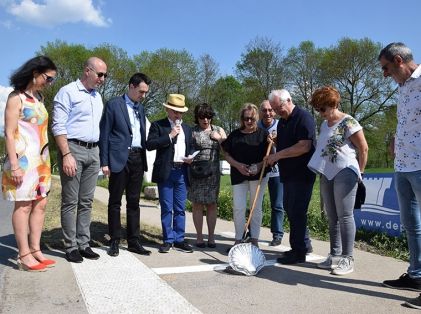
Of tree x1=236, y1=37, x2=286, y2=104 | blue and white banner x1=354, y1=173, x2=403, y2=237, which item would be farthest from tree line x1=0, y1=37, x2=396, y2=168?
blue and white banner x1=354, y1=173, x2=403, y2=237

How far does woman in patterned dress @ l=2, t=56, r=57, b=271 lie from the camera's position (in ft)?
13.5

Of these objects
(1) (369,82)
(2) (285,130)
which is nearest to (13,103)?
(2) (285,130)

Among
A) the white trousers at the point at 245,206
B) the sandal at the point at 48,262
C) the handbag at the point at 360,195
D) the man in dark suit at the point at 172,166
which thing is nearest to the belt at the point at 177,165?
the man in dark suit at the point at 172,166

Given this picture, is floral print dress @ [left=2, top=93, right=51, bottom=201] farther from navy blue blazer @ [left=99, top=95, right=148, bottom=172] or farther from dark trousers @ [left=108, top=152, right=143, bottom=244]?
dark trousers @ [left=108, top=152, right=143, bottom=244]

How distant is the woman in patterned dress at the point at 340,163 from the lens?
14.4ft

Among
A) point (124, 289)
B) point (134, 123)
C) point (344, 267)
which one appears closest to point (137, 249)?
point (124, 289)

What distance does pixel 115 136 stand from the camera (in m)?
4.97

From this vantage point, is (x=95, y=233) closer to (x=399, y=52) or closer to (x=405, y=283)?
(x=405, y=283)

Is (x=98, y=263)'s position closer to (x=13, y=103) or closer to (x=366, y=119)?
(x=13, y=103)

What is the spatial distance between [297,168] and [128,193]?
2.06 m

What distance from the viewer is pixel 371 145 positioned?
1527 inches

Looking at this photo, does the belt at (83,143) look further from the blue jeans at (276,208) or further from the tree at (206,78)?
the tree at (206,78)

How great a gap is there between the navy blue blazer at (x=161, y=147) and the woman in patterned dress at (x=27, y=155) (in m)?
1.35

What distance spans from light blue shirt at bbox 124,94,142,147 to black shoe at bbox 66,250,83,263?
1.40 m
